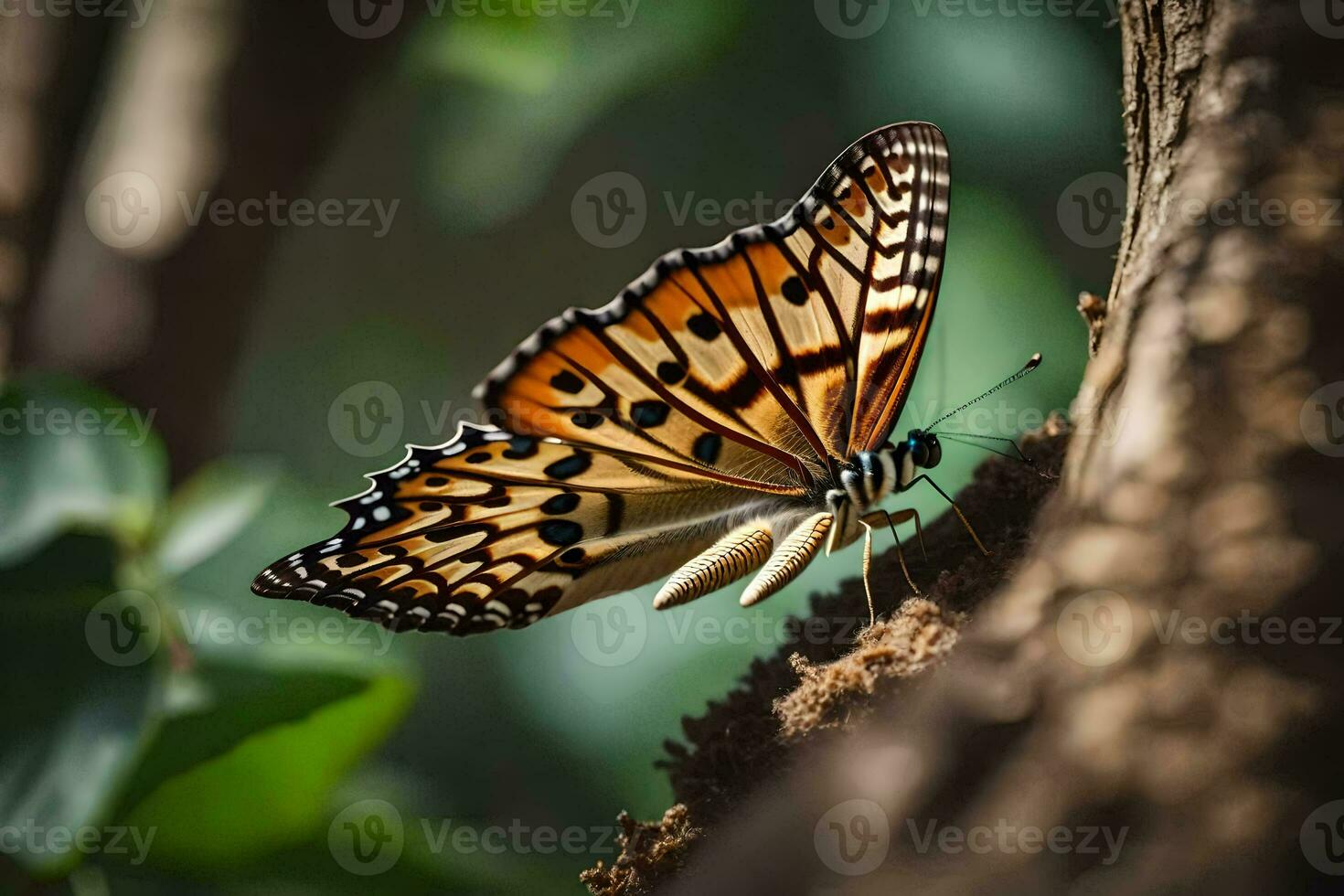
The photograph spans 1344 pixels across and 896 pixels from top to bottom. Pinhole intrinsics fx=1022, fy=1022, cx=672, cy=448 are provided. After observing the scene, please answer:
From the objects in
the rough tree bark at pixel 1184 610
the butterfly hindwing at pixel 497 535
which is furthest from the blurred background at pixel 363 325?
the rough tree bark at pixel 1184 610

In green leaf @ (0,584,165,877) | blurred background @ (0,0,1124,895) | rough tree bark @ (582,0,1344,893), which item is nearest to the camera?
rough tree bark @ (582,0,1344,893)

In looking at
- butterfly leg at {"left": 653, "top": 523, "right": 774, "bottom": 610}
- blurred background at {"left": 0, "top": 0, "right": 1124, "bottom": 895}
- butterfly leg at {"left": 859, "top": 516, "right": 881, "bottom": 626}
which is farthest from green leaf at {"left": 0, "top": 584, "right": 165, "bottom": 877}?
butterfly leg at {"left": 859, "top": 516, "right": 881, "bottom": 626}

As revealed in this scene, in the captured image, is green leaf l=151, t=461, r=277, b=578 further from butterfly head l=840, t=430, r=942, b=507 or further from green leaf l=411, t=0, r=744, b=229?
butterfly head l=840, t=430, r=942, b=507

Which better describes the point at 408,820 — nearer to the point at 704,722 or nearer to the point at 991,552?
the point at 704,722

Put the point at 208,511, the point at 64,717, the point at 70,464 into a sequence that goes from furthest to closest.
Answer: the point at 208,511 → the point at 70,464 → the point at 64,717

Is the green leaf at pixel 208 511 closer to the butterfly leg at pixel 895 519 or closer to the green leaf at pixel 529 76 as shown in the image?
the green leaf at pixel 529 76

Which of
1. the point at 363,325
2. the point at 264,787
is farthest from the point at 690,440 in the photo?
the point at 363,325

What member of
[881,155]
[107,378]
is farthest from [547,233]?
[881,155]

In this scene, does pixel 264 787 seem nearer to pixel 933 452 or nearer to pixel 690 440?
pixel 690 440
